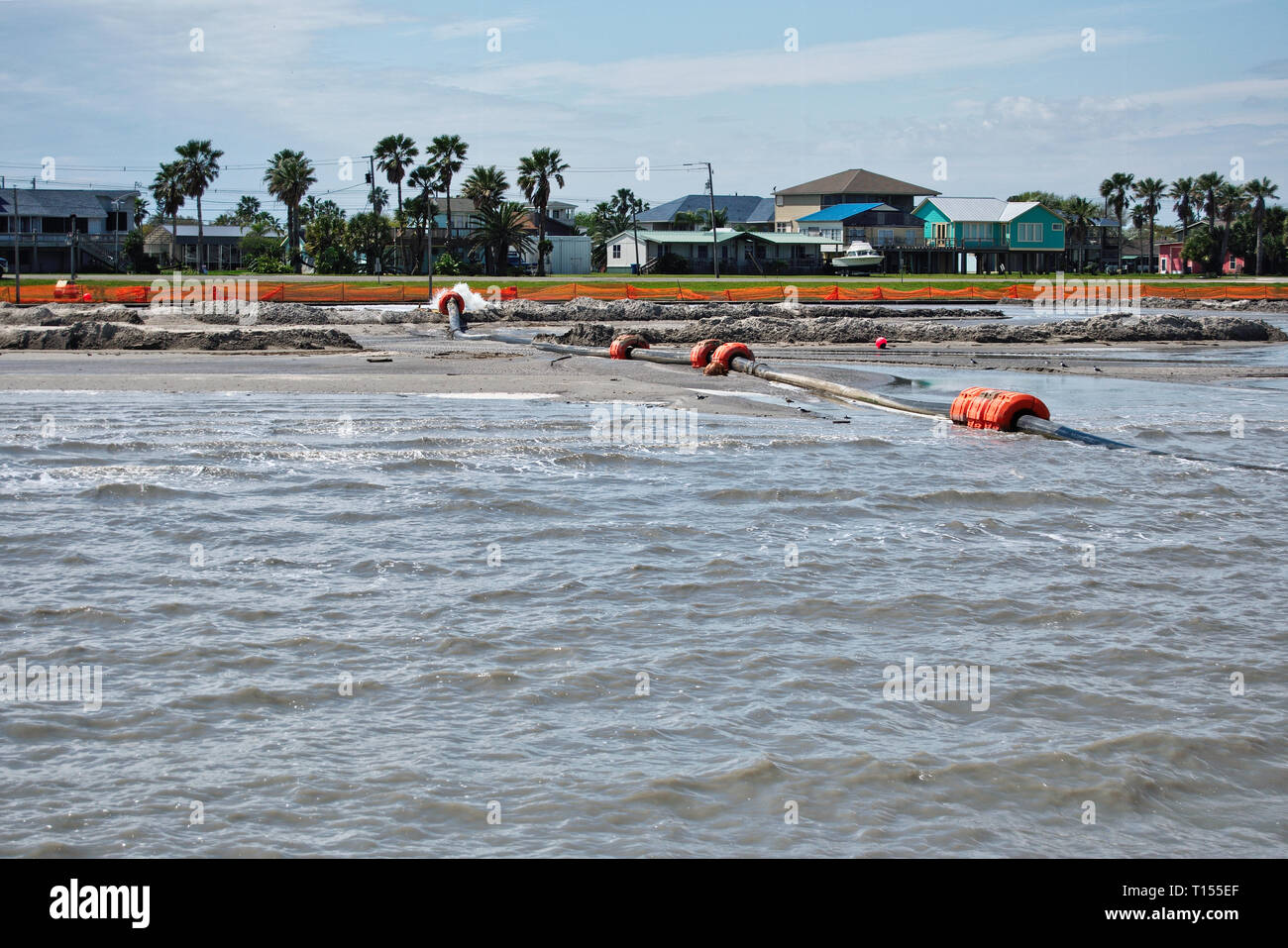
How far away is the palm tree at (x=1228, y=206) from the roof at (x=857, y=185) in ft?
89.2

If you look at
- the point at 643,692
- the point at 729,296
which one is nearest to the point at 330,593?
the point at 643,692

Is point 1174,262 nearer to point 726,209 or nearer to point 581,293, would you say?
point 726,209

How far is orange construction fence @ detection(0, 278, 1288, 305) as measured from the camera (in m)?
50.6

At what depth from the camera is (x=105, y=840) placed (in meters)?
4.46

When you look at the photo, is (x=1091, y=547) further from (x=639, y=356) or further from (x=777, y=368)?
(x=639, y=356)

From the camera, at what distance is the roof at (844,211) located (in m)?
113

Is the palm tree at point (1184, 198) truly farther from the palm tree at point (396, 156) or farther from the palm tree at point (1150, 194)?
the palm tree at point (396, 156)

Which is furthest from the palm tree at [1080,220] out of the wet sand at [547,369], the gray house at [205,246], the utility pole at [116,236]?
the wet sand at [547,369]

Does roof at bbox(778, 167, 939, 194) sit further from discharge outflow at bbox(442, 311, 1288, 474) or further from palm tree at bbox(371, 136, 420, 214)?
discharge outflow at bbox(442, 311, 1288, 474)

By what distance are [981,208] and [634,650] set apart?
11067 cm

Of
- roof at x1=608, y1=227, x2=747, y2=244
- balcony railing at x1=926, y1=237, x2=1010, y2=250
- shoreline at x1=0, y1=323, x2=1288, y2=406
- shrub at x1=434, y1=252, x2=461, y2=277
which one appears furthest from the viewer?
balcony railing at x1=926, y1=237, x2=1010, y2=250

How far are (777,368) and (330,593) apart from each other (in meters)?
15.5

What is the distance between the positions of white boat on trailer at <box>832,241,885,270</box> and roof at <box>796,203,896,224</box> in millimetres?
10111

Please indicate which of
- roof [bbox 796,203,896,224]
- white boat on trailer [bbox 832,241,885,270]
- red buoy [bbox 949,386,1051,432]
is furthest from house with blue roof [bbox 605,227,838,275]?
red buoy [bbox 949,386,1051,432]
